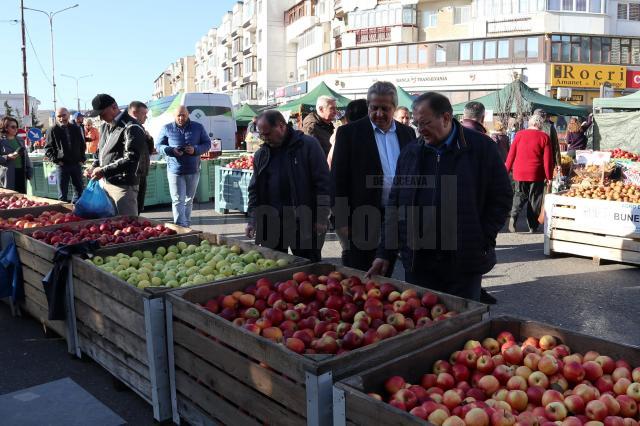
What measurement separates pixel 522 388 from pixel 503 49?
43.7m

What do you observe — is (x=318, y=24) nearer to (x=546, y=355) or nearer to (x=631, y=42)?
(x=631, y=42)

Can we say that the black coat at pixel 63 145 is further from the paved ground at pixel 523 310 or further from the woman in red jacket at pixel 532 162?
the woman in red jacket at pixel 532 162

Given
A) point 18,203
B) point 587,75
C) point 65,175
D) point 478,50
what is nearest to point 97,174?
point 18,203

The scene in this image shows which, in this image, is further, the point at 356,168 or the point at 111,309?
the point at 356,168

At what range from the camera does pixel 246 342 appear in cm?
284

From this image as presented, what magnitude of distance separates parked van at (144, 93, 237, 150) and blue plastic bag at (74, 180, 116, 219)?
15.1 meters

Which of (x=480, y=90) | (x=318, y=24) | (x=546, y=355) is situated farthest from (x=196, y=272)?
(x=318, y=24)

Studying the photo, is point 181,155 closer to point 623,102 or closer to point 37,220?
point 37,220

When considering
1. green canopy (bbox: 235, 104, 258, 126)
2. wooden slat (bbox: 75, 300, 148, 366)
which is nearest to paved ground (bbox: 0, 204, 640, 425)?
wooden slat (bbox: 75, 300, 148, 366)

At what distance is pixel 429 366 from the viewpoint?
273cm

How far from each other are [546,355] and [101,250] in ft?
11.5

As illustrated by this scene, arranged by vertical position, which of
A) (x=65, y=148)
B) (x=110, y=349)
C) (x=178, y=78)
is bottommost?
(x=110, y=349)

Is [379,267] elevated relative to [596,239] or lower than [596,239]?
elevated

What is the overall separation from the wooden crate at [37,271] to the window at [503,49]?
41006 mm
